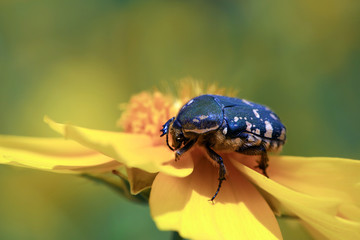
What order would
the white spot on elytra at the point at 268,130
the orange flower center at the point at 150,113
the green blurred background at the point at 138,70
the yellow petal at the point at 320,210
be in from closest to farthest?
the yellow petal at the point at 320,210 < the white spot on elytra at the point at 268,130 < the orange flower center at the point at 150,113 < the green blurred background at the point at 138,70

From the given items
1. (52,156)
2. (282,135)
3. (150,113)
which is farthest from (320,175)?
(52,156)

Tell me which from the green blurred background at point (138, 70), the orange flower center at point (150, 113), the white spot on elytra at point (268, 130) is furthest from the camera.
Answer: the green blurred background at point (138, 70)

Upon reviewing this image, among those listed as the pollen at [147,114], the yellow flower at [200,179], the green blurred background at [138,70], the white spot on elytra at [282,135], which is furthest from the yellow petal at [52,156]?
the green blurred background at [138,70]

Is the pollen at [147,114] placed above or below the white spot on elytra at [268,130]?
above

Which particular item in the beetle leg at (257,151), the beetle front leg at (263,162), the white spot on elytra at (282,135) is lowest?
the beetle front leg at (263,162)

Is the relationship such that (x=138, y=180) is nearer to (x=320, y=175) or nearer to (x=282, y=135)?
(x=282, y=135)

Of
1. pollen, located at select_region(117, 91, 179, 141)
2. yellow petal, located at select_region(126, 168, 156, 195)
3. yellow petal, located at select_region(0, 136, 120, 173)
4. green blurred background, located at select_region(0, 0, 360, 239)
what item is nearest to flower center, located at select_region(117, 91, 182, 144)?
pollen, located at select_region(117, 91, 179, 141)

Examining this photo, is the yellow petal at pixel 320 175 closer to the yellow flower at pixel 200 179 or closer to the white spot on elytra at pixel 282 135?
the yellow flower at pixel 200 179
